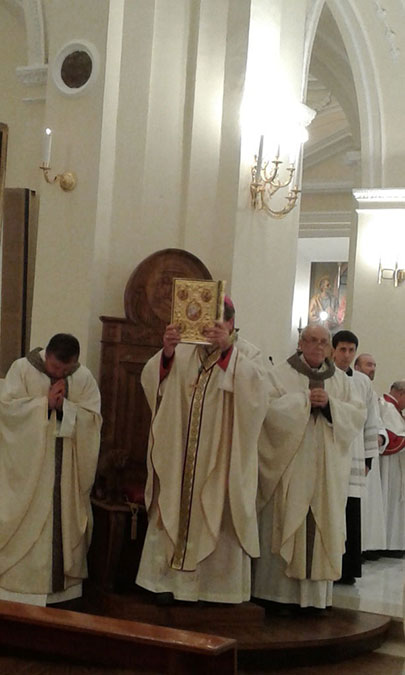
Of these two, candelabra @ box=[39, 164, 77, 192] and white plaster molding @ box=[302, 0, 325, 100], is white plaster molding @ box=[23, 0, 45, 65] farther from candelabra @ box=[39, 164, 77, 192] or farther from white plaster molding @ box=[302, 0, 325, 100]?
white plaster molding @ box=[302, 0, 325, 100]

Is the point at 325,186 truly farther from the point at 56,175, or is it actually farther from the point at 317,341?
the point at 317,341

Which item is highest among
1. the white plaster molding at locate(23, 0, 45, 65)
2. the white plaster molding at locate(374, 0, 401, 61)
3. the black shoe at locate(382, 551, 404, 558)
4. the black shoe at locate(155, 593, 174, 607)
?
the white plaster molding at locate(374, 0, 401, 61)

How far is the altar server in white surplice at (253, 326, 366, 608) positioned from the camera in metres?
6.44

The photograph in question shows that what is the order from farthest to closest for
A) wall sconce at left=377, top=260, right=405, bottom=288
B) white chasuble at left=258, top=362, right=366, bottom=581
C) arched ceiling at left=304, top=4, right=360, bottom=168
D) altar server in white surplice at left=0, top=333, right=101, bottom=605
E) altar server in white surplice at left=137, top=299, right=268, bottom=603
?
arched ceiling at left=304, top=4, right=360, bottom=168 → wall sconce at left=377, top=260, right=405, bottom=288 → white chasuble at left=258, top=362, right=366, bottom=581 → altar server in white surplice at left=0, top=333, right=101, bottom=605 → altar server in white surplice at left=137, top=299, right=268, bottom=603

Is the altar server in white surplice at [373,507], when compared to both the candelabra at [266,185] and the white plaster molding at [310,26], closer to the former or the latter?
the candelabra at [266,185]

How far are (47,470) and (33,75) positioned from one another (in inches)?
127

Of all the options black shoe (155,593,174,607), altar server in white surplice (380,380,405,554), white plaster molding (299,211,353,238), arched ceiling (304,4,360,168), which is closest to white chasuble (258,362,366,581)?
black shoe (155,593,174,607)

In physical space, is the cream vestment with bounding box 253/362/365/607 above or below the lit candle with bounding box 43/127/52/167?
below

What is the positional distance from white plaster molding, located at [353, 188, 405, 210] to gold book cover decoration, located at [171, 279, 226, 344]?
22.5 feet

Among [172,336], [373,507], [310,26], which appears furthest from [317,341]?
[310,26]

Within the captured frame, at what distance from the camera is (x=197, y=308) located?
19.9ft

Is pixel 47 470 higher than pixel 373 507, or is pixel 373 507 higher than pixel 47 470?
pixel 47 470

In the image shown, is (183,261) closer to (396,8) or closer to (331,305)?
(396,8)

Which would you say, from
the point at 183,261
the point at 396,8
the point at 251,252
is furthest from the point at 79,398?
the point at 396,8
